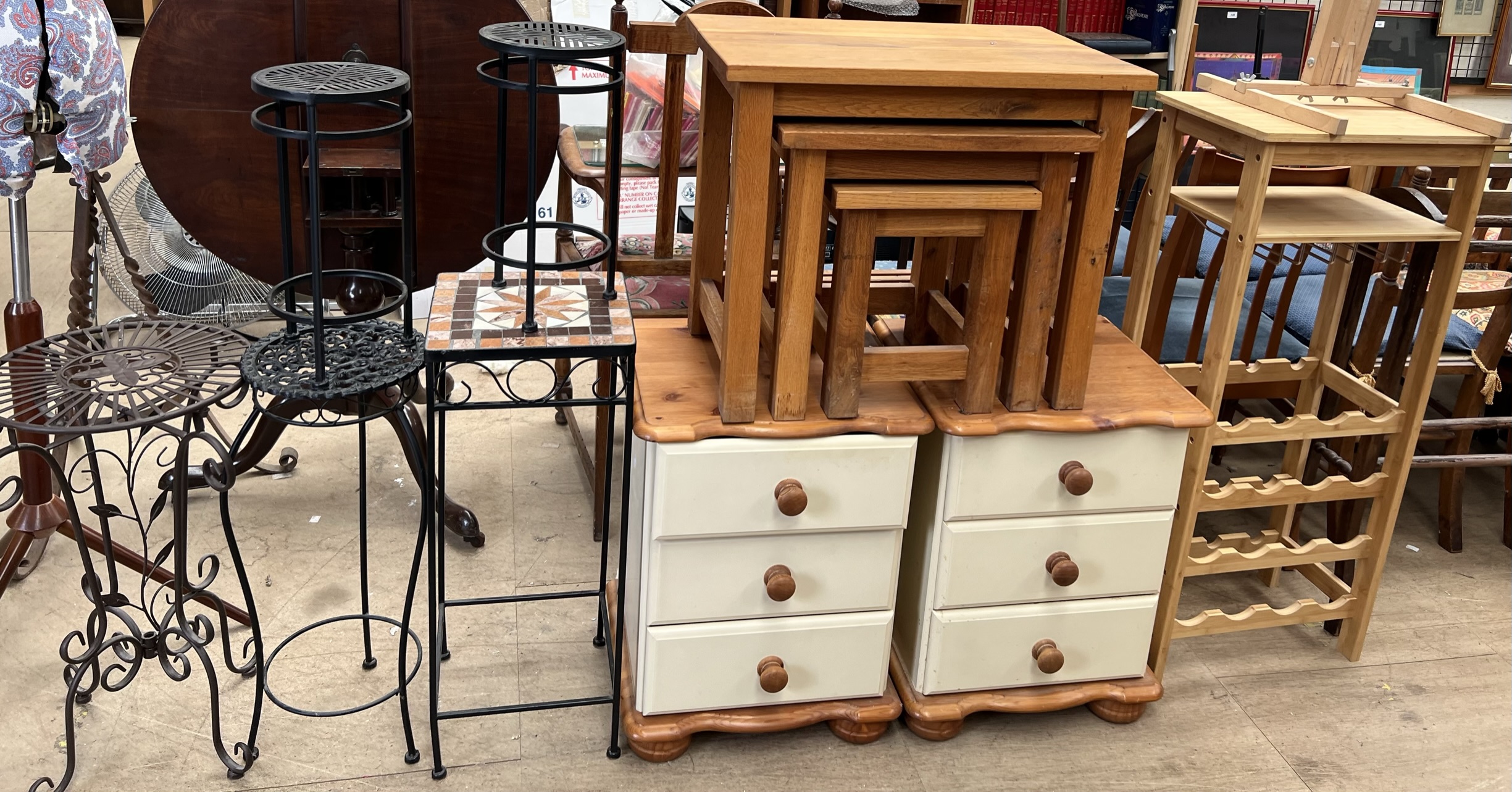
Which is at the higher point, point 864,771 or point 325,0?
point 325,0

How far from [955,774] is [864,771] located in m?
0.15

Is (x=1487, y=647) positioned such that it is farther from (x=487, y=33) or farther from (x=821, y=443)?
(x=487, y=33)

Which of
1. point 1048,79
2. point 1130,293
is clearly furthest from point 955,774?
point 1048,79

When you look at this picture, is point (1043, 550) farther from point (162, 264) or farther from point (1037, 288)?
point (162, 264)

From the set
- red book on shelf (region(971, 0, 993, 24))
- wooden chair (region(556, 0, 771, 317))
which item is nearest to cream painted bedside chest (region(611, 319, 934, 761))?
wooden chair (region(556, 0, 771, 317))

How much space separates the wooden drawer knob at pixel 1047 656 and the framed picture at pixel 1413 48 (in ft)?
11.9

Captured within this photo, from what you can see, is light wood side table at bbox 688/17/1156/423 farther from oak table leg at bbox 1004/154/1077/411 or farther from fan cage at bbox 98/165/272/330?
fan cage at bbox 98/165/272/330

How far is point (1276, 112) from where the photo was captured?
2061mm

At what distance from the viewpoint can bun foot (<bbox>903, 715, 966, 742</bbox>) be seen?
213cm

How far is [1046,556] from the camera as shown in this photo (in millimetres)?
2051

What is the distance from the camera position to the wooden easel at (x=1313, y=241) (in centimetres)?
200

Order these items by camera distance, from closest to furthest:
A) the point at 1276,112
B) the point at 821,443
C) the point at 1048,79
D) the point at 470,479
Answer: the point at 1048,79 → the point at 821,443 → the point at 1276,112 → the point at 470,479

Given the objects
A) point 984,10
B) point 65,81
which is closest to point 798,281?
point 65,81

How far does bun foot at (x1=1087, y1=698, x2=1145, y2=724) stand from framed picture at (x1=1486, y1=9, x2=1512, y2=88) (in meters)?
3.96
